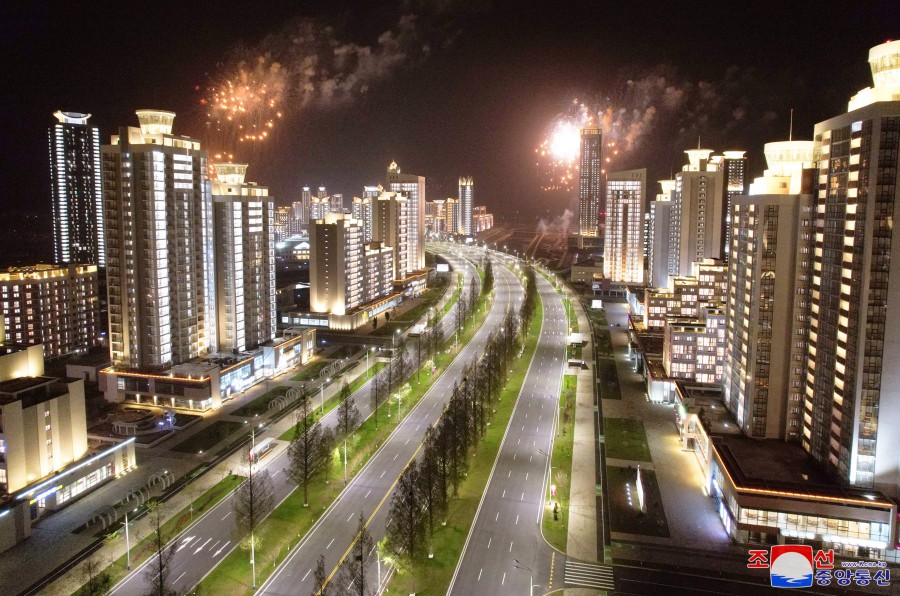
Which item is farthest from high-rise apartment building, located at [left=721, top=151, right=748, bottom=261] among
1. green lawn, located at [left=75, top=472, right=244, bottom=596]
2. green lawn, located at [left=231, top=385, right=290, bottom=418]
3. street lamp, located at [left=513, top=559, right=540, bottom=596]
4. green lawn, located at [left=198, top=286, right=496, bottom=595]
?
green lawn, located at [left=75, top=472, right=244, bottom=596]

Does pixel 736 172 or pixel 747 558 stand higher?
pixel 736 172

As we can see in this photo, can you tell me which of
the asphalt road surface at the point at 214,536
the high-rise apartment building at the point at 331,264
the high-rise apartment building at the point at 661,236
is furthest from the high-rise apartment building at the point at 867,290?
the high-rise apartment building at the point at 661,236

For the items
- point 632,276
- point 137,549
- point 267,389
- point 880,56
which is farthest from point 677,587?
point 632,276

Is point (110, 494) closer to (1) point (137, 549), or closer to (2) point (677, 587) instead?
(1) point (137, 549)

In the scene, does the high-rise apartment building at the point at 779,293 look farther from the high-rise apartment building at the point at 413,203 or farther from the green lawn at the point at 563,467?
the high-rise apartment building at the point at 413,203

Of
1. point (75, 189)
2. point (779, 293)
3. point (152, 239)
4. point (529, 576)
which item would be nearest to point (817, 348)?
point (779, 293)

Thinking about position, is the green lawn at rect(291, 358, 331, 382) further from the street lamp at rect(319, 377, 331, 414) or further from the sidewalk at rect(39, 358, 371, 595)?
the sidewalk at rect(39, 358, 371, 595)

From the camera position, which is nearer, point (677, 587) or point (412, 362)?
point (677, 587)
